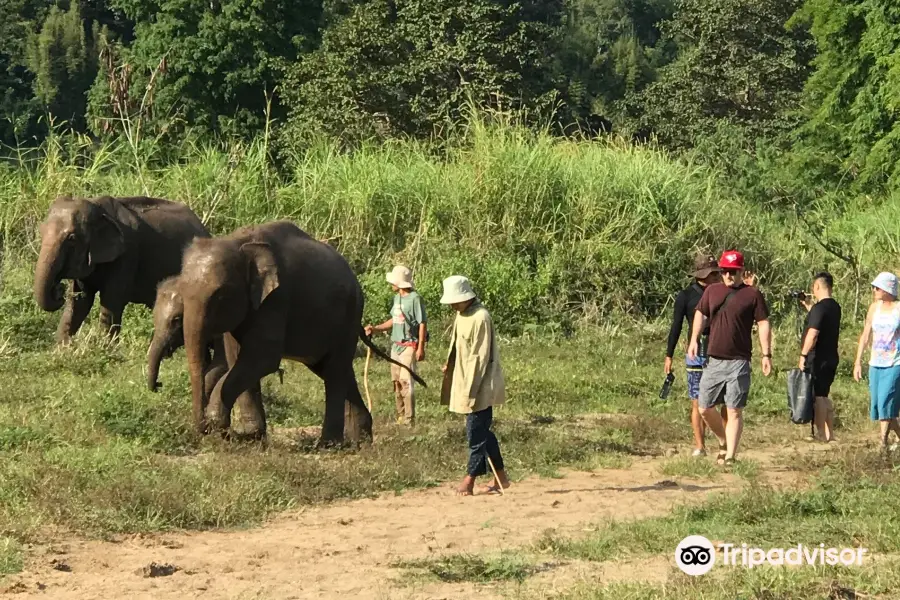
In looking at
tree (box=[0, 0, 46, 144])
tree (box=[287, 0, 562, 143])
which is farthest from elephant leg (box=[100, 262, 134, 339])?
tree (box=[0, 0, 46, 144])

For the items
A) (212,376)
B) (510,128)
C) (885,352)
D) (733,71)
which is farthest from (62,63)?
(885,352)

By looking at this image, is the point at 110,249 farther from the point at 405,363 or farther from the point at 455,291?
the point at 455,291

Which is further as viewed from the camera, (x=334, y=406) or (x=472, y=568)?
(x=334, y=406)

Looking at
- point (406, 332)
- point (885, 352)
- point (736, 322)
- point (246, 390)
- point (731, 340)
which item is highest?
point (736, 322)

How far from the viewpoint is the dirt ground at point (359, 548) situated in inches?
251

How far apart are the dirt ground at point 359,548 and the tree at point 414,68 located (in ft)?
58.5

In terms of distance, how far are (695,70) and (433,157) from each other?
1696cm

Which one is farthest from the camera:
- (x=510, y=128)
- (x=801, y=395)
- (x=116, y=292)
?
(x=510, y=128)

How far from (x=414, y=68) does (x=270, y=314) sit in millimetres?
17740

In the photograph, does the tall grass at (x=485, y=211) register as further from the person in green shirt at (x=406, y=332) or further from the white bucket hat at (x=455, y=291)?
the white bucket hat at (x=455, y=291)

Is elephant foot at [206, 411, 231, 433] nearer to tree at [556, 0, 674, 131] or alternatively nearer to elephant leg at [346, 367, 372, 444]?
elephant leg at [346, 367, 372, 444]

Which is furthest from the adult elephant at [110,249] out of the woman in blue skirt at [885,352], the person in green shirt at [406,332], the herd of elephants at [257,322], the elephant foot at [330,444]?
the woman in blue skirt at [885,352]

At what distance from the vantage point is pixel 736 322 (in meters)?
9.91

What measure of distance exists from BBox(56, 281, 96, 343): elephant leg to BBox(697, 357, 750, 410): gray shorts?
6.54 meters
